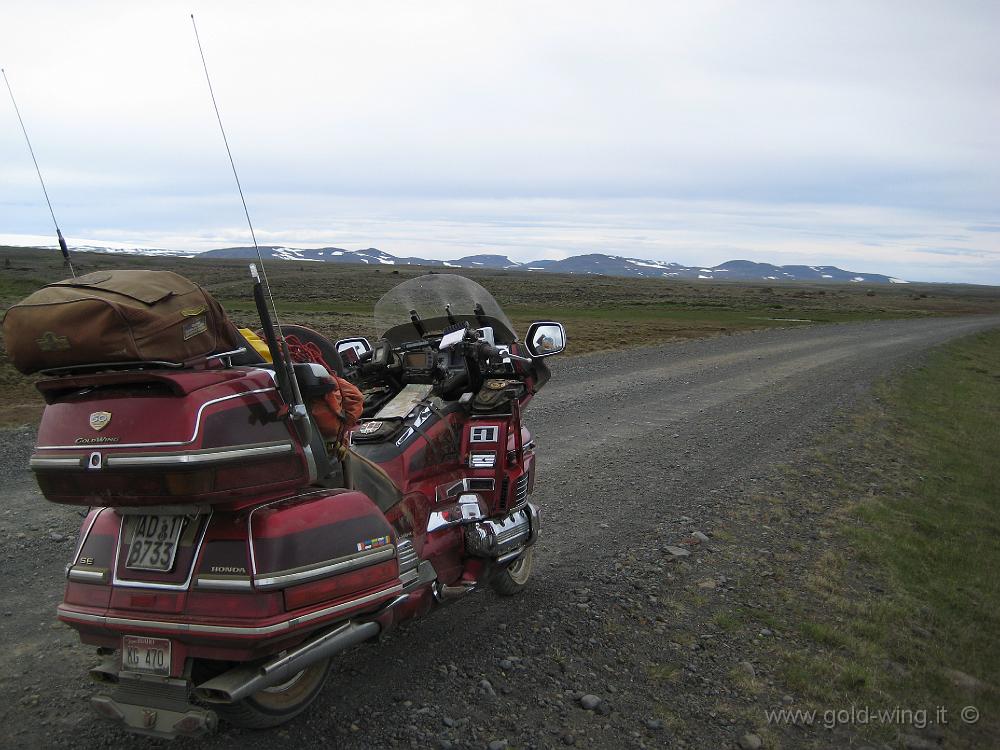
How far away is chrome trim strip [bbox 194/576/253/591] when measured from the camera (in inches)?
105

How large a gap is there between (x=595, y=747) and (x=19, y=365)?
290 centimetres

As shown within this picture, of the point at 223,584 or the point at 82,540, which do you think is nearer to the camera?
the point at 223,584

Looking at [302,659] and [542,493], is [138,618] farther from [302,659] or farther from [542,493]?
[542,493]

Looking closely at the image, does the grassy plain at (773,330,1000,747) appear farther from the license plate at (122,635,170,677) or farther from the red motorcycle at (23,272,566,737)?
the license plate at (122,635,170,677)

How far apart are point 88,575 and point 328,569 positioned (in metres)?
0.95

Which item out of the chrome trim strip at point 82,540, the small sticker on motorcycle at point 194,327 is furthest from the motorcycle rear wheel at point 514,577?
the small sticker on motorcycle at point 194,327

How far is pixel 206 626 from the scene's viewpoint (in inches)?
104

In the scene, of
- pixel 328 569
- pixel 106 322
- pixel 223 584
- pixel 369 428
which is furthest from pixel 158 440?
pixel 369 428

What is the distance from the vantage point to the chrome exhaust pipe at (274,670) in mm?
2646

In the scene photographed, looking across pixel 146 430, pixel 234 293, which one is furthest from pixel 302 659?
pixel 234 293

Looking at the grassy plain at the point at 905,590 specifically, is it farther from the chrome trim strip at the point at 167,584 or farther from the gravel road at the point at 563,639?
the chrome trim strip at the point at 167,584

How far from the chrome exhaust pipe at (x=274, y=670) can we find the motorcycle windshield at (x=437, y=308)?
266 centimetres

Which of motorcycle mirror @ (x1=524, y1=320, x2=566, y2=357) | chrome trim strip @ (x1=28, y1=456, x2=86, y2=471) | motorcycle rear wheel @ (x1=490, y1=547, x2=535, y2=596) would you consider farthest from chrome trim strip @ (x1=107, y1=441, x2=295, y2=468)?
motorcycle mirror @ (x1=524, y1=320, x2=566, y2=357)

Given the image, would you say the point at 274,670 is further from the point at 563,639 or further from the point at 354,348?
the point at 354,348
